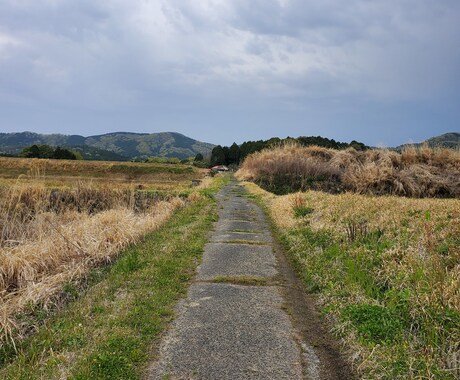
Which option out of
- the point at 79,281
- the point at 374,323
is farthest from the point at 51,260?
the point at 374,323

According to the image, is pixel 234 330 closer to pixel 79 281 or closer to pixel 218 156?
pixel 79 281

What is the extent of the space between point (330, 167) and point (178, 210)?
23.3ft

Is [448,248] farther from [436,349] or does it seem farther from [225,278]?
[225,278]

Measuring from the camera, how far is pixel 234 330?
3.96 m

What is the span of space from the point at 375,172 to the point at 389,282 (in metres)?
9.69

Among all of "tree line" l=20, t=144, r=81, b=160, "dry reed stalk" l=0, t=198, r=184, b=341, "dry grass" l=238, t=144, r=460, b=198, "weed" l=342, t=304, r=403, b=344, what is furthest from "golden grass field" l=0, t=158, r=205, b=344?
"tree line" l=20, t=144, r=81, b=160

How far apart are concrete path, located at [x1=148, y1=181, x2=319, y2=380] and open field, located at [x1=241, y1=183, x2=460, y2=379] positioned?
530 millimetres

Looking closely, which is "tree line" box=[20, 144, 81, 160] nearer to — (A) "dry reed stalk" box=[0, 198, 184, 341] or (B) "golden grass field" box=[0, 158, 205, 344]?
(B) "golden grass field" box=[0, 158, 205, 344]

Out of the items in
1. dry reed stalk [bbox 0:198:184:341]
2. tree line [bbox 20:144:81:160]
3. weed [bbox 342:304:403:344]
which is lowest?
dry reed stalk [bbox 0:198:184:341]

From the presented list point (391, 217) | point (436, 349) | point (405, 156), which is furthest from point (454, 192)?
point (436, 349)

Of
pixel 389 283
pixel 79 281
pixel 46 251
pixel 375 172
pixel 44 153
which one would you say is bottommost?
pixel 79 281

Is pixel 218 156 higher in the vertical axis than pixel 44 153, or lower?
higher

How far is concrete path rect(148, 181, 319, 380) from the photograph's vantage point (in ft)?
10.6

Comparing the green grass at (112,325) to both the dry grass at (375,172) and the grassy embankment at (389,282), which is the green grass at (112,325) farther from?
the dry grass at (375,172)
